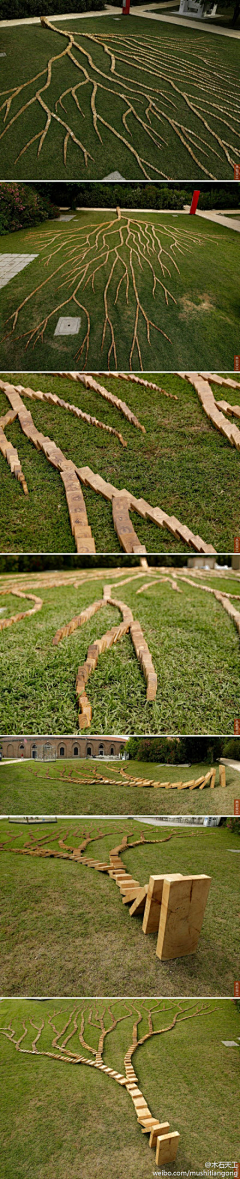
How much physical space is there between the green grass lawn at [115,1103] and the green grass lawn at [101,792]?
1.21m

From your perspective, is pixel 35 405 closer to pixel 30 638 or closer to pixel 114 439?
pixel 114 439

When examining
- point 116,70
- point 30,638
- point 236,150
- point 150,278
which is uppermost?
point 116,70

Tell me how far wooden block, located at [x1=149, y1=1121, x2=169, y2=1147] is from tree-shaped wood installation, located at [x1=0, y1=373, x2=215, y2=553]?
2988 mm

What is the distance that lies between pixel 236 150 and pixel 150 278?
1056 millimetres

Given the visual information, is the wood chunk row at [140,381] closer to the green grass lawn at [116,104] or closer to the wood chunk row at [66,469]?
the wood chunk row at [66,469]

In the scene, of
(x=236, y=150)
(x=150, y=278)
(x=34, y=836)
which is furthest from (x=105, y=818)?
(x=236, y=150)

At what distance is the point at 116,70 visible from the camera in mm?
4066

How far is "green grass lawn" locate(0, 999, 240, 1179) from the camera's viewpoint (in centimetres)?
277

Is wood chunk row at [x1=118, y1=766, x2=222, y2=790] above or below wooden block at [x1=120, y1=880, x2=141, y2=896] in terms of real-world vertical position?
above

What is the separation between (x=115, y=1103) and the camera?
118 inches

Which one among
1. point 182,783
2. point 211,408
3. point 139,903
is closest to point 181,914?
point 139,903

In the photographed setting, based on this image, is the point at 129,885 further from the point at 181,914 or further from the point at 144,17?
Answer: the point at 144,17

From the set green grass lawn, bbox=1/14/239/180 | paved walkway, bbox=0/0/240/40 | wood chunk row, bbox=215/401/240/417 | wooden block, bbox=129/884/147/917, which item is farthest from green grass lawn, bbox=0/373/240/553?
paved walkway, bbox=0/0/240/40

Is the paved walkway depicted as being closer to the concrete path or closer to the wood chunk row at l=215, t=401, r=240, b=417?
the concrete path
